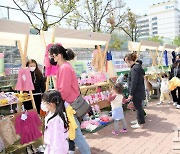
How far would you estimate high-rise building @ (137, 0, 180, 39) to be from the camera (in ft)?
366

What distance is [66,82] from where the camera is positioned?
3.21 m

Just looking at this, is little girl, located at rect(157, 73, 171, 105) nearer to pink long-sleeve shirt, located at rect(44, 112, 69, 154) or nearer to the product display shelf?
the product display shelf

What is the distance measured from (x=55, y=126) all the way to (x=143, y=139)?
2460 mm

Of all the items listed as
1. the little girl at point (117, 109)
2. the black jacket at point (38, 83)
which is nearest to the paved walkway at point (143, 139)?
the little girl at point (117, 109)

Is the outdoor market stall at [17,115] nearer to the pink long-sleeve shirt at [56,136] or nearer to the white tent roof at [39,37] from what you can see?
the white tent roof at [39,37]

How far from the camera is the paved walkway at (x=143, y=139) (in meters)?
4.25

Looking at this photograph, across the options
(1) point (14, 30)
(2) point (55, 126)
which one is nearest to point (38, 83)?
(1) point (14, 30)

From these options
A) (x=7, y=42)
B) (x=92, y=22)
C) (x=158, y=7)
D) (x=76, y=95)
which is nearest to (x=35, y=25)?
(x=92, y=22)

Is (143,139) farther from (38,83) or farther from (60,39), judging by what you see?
(60,39)

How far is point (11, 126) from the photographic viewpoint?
13.5 feet

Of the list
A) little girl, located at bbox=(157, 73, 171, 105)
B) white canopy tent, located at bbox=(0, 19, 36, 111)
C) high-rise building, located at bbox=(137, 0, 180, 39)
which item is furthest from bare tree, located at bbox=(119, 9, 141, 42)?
high-rise building, located at bbox=(137, 0, 180, 39)

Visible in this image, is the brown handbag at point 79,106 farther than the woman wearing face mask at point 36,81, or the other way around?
the woman wearing face mask at point 36,81

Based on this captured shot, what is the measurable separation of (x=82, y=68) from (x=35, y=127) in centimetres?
314

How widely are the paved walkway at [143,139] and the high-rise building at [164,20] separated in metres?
105
